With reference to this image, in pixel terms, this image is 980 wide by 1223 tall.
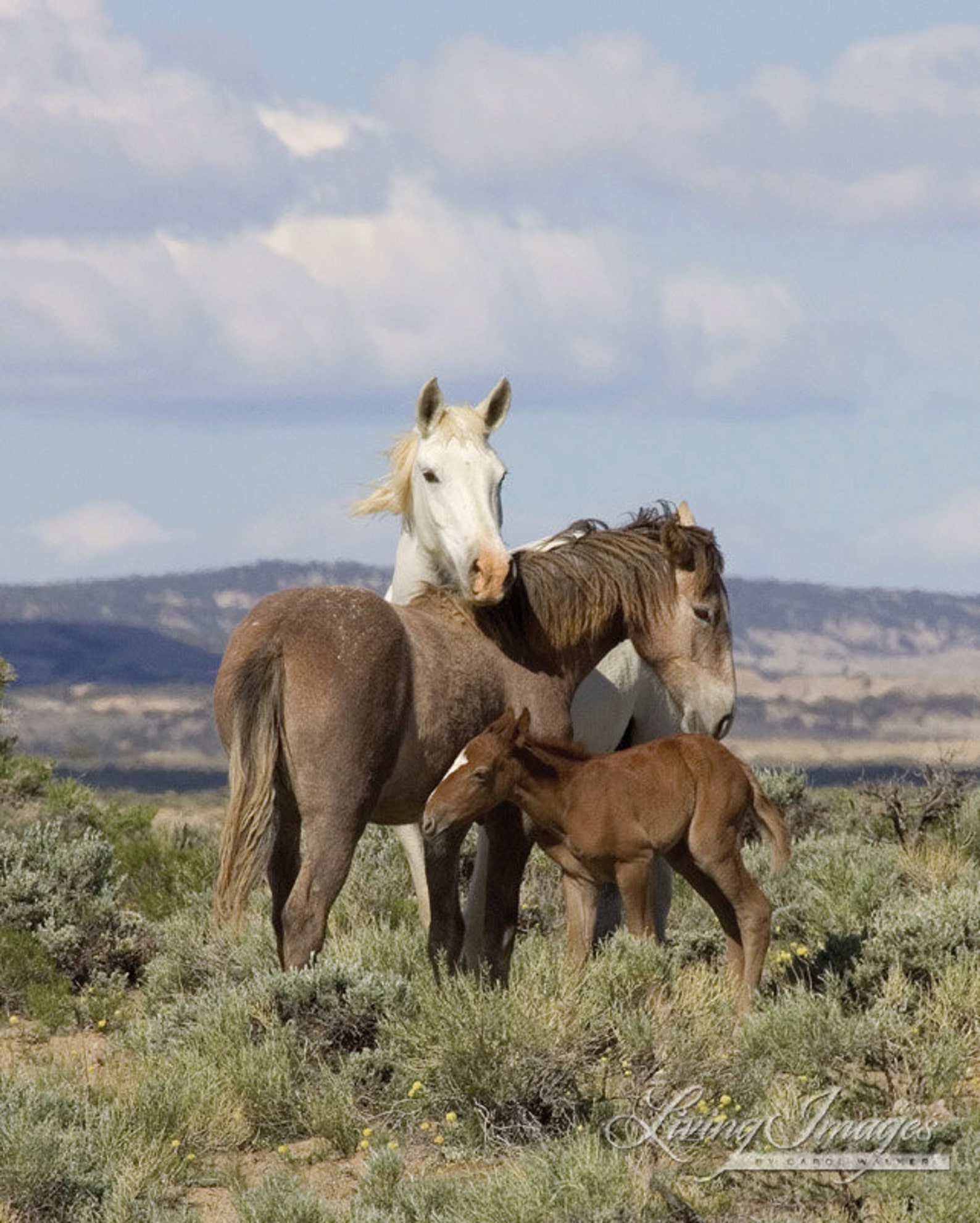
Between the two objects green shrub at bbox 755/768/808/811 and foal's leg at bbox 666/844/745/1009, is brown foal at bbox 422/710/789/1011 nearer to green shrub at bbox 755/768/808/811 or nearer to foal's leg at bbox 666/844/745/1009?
foal's leg at bbox 666/844/745/1009

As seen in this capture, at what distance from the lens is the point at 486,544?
25.6 ft

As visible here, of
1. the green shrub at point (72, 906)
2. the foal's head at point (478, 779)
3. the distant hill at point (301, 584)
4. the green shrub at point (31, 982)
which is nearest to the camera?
the foal's head at point (478, 779)

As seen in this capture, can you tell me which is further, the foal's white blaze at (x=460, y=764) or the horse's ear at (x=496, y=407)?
the horse's ear at (x=496, y=407)

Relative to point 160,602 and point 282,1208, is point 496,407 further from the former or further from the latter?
point 160,602

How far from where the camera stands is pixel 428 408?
845 cm

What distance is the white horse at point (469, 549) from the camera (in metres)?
8.02

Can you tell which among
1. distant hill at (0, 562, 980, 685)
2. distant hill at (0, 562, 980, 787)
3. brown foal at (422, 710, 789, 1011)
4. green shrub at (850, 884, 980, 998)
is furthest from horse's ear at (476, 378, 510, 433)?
distant hill at (0, 562, 980, 685)

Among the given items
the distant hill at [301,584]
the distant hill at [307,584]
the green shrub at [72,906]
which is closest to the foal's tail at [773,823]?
the green shrub at [72,906]

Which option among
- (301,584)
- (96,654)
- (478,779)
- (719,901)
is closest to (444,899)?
(478,779)

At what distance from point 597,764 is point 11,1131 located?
106 inches

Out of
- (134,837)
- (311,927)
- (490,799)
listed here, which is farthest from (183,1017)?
A: (134,837)

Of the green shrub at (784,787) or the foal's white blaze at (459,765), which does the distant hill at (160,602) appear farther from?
the foal's white blaze at (459,765)

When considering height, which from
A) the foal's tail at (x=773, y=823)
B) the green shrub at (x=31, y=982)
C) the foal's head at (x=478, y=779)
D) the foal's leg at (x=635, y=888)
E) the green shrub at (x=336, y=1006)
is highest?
the foal's head at (x=478, y=779)

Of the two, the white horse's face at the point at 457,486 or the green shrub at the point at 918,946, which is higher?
the white horse's face at the point at 457,486
